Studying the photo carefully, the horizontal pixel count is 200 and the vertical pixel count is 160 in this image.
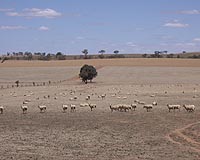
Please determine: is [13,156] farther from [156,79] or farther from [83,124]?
[156,79]

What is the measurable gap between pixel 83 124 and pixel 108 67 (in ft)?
317

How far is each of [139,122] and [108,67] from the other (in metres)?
95.7

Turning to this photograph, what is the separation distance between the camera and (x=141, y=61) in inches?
5502

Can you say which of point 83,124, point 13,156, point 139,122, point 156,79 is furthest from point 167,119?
point 156,79

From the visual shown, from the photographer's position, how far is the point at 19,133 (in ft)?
88.9

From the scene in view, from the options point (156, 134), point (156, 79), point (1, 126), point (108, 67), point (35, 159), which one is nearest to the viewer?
point (35, 159)

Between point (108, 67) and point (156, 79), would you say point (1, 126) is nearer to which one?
point (156, 79)

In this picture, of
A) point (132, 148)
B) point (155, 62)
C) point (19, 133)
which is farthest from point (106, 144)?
point (155, 62)

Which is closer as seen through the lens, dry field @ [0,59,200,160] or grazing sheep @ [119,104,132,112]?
dry field @ [0,59,200,160]

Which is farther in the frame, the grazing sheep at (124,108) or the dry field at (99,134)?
the grazing sheep at (124,108)

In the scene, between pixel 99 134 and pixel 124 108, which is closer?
pixel 99 134

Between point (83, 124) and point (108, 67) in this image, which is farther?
point (108, 67)

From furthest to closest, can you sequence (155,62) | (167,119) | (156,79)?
(155,62), (156,79), (167,119)

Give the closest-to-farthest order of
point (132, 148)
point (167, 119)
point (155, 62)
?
point (132, 148), point (167, 119), point (155, 62)
